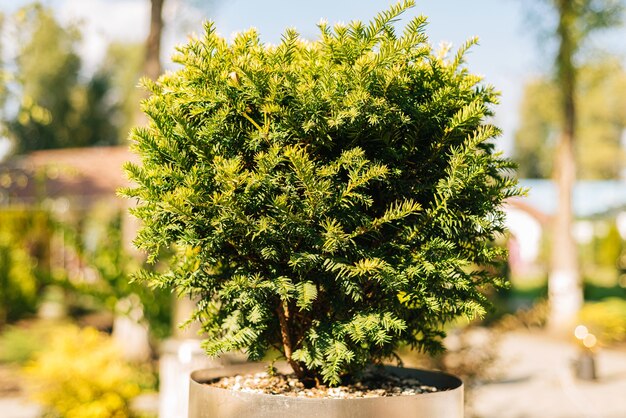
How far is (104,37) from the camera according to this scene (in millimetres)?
10961

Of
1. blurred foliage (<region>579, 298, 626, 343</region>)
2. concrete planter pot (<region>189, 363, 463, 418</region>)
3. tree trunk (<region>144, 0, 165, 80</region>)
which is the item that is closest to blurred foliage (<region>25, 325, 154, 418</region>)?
concrete planter pot (<region>189, 363, 463, 418</region>)

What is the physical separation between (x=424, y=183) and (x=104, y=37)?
9.59m

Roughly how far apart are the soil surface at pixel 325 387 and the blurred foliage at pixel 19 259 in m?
10.5

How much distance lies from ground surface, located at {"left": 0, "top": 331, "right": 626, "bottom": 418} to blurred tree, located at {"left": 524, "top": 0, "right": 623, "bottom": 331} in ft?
5.07

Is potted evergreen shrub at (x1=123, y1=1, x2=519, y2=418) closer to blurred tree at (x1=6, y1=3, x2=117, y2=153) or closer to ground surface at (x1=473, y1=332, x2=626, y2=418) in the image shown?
ground surface at (x1=473, y1=332, x2=626, y2=418)

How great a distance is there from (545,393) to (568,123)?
718 cm

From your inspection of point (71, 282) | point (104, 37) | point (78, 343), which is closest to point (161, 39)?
point (104, 37)

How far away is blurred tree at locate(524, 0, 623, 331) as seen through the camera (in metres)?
14.0

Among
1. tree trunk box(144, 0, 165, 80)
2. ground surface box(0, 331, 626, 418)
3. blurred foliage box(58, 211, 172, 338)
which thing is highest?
tree trunk box(144, 0, 165, 80)

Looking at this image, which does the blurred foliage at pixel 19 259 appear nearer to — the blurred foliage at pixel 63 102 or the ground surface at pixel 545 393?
the ground surface at pixel 545 393

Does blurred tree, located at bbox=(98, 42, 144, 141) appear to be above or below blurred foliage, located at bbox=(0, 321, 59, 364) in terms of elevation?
above

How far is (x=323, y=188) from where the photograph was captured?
2.32 meters

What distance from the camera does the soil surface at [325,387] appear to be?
2611 millimetres

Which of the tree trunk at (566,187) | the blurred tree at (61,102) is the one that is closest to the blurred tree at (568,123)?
the tree trunk at (566,187)
